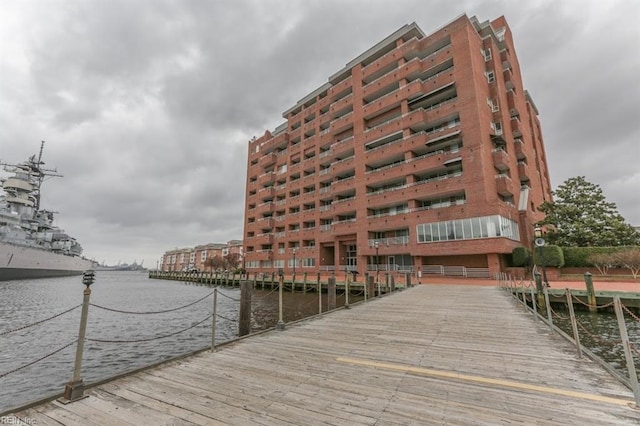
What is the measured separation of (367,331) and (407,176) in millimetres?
27812

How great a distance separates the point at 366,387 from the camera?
400 cm

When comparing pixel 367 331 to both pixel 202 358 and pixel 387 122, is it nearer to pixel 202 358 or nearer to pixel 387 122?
pixel 202 358

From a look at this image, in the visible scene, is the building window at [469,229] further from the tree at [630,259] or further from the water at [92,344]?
the water at [92,344]

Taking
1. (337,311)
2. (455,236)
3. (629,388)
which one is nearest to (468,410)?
(629,388)

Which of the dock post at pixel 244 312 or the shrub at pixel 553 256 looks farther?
the shrub at pixel 553 256

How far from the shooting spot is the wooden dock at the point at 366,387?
321cm

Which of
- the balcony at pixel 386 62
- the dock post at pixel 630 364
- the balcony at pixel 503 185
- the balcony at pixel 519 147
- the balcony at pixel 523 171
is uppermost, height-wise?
the balcony at pixel 386 62

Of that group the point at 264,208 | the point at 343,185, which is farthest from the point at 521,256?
the point at 264,208

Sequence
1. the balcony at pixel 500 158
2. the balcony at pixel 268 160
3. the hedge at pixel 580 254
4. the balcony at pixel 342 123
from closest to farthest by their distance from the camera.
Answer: the hedge at pixel 580 254 → the balcony at pixel 500 158 → the balcony at pixel 342 123 → the balcony at pixel 268 160

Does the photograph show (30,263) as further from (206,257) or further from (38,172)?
(206,257)

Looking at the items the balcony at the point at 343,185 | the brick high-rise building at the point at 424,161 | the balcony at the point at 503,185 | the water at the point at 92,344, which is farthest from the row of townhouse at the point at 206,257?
the balcony at the point at 503,185

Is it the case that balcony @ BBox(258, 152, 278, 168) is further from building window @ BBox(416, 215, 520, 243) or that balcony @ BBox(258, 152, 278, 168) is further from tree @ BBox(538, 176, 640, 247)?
tree @ BBox(538, 176, 640, 247)

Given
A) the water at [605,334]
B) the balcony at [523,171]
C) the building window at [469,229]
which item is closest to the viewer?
the water at [605,334]

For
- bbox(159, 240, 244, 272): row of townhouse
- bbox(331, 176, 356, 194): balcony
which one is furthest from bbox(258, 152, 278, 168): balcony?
bbox(159, 240, 244, 272): row of townhouse
